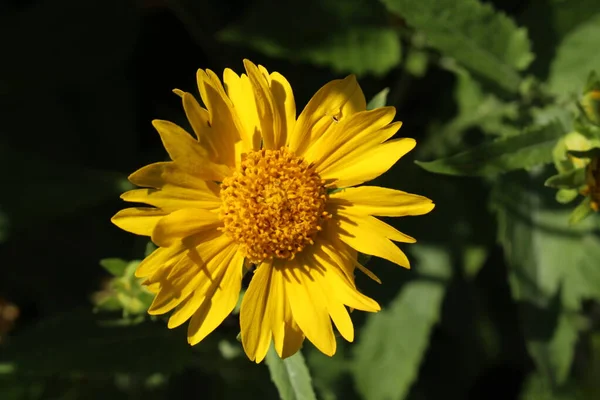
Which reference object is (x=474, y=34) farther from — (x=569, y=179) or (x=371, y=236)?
(x=371, y=236)

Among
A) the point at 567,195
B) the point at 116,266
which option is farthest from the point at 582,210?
the point at 116,266

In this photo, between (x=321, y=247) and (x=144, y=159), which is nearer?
(x=321, y=247)

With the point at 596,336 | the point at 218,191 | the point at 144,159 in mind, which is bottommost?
the point at 596,336

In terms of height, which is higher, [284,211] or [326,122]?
[326,122]

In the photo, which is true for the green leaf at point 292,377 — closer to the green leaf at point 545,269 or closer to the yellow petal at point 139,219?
the yellow petal at point 139,219

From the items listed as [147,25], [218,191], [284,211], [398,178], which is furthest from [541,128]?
[147,25]

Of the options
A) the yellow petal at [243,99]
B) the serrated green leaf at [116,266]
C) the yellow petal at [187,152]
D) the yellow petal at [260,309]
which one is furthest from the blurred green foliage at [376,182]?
the yellow petal at [243,99]

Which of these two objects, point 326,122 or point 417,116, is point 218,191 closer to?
point 326,122

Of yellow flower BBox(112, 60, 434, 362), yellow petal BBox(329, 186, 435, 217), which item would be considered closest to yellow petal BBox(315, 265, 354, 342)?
yellow flower BBox(112, 60, 434, 362)
